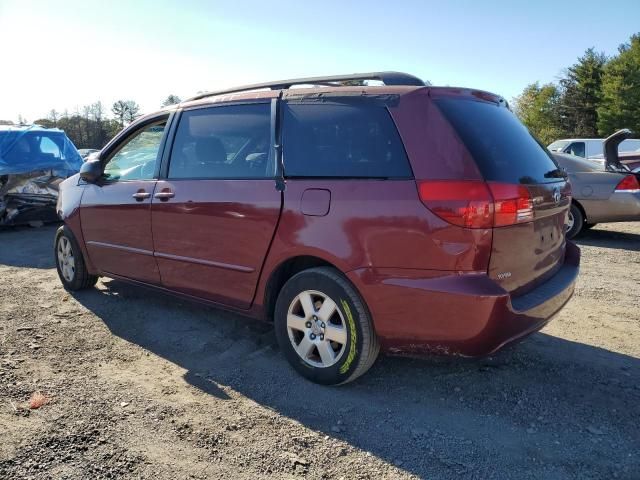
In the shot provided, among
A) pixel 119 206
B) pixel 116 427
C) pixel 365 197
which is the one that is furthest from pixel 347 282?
pixel 119 206

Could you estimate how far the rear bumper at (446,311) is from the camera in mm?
2684

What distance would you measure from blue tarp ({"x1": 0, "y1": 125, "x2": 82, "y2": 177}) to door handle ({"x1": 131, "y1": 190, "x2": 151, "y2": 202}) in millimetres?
5818

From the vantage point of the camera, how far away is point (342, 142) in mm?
3148

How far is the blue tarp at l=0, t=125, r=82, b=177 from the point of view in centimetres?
902

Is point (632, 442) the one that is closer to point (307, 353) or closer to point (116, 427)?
point (307, 353)

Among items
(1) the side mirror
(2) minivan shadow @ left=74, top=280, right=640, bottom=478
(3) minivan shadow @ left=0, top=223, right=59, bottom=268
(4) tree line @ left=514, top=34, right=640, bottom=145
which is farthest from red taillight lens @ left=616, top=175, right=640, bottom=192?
(4) tree line @ left=514, top=34, right=640, bottom=145

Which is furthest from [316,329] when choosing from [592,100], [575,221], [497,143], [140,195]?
[592,100]

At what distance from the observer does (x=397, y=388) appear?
10.7 feet

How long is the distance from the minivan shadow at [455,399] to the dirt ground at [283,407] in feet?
0.03

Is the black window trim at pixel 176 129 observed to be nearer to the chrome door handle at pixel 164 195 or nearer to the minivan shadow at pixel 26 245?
the chrome door handle at pixel 164 195

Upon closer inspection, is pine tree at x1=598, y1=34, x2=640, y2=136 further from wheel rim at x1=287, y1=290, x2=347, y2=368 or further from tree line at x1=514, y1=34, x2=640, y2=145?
wheel rim at x1=287, y1=290, x2=347, y2=368

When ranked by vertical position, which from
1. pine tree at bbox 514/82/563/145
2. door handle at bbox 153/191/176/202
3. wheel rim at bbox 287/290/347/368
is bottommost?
wheel rim at bbox 287/290/347/368

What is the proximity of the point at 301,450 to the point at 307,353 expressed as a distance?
2.52 feet

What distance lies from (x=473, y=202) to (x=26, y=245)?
7414mm
